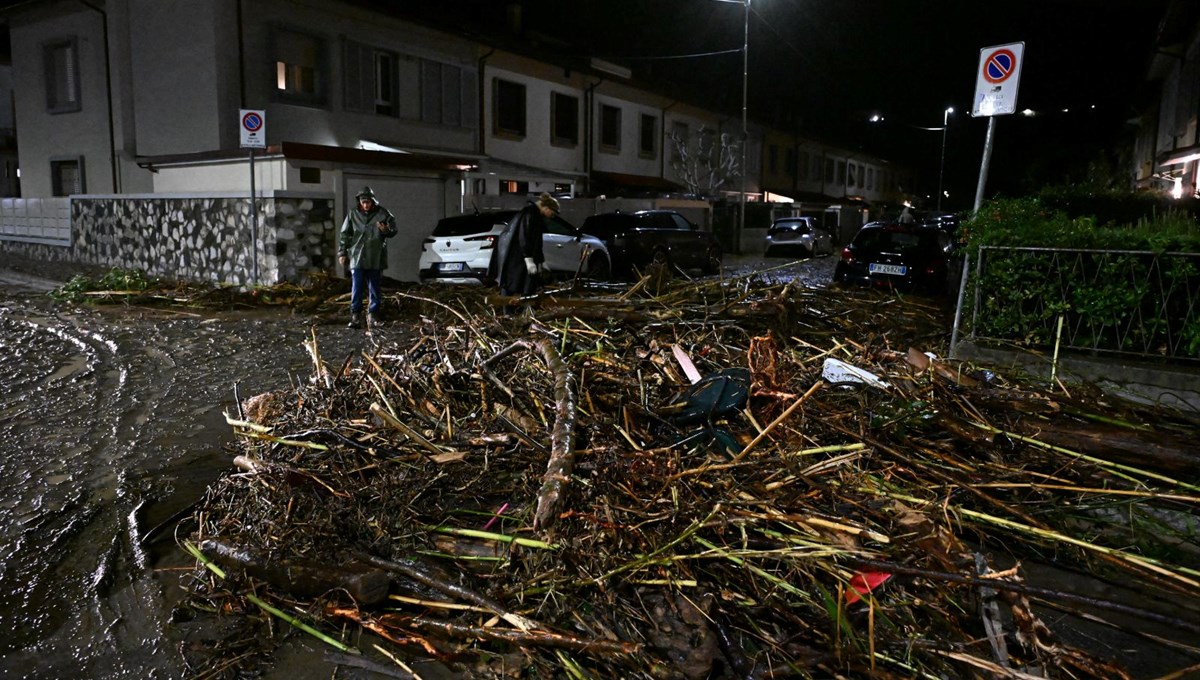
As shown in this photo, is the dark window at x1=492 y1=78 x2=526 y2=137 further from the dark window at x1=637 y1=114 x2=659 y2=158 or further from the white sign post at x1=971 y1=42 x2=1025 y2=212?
the white sign post at x1=971 y1=42 x2=1025 y2=212

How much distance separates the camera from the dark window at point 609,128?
30.6 meters

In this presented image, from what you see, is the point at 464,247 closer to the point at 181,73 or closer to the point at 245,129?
the point at 245,129

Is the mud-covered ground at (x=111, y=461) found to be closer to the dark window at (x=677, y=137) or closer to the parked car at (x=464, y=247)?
the parked car at (x=464, y=247)

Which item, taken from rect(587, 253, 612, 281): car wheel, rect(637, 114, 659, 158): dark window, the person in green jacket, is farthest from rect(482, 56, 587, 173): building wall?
the person in green jacket

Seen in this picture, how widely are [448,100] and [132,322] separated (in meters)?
13.7

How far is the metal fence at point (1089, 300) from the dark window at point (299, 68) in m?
16.5

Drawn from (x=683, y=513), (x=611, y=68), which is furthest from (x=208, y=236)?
(x=611, y=68)

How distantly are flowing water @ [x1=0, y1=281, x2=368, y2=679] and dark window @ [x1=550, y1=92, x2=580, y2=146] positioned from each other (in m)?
18.5

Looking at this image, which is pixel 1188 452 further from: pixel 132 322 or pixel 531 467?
pixel 132 322

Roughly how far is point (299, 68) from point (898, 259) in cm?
1455

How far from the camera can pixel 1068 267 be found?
706 cm

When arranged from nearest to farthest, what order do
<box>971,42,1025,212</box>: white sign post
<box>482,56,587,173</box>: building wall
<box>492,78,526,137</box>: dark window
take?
<box>971,42,1025,212</box>: white sign post
<box>482,56,587,173</box>: building wall
<box>492,78,526,137</box>: dark window

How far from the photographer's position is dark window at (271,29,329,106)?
1861 cm

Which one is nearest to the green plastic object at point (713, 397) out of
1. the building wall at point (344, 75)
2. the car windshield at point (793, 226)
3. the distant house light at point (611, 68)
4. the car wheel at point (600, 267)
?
the car wheel at point (600, 267)
